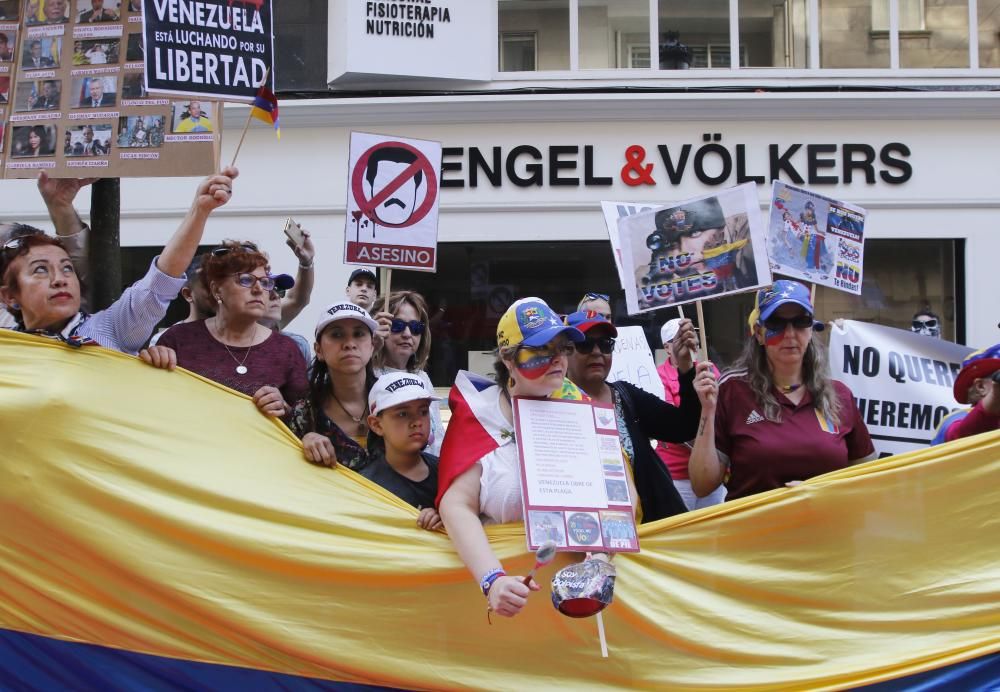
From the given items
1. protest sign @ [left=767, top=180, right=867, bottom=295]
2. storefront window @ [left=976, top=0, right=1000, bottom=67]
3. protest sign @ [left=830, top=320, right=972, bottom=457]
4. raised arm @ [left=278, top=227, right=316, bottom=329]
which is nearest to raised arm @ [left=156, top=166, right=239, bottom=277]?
raised arm @ [left=278, top=227, right=316, bottom=329]

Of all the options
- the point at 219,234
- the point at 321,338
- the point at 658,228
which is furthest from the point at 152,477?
the point at 219,234

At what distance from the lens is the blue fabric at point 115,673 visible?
3.34 meters

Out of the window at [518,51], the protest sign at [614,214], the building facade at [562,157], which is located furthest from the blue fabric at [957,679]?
the window at [518,51]

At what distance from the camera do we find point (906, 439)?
5.32 m

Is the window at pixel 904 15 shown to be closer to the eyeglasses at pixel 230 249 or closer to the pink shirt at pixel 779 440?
the pink shirt at pixel 779 440

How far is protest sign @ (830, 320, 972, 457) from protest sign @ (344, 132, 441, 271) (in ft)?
7.36

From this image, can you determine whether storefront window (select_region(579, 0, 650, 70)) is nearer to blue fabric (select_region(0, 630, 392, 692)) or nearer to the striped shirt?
the striped shirt

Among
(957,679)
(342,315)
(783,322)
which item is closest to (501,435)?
(342,315)

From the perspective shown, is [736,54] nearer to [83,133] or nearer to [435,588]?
[83,133]

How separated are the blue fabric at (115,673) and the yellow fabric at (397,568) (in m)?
0.04

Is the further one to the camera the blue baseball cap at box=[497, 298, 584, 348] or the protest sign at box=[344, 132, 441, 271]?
the protest sign at box=[344, 132, 441, 271]

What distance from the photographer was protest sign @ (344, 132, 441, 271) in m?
5.80

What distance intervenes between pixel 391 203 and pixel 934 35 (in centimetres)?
778

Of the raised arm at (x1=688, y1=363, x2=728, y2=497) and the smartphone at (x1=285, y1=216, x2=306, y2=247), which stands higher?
the smartphone at (x1=285, y1=216, x2=306, y2=247)
